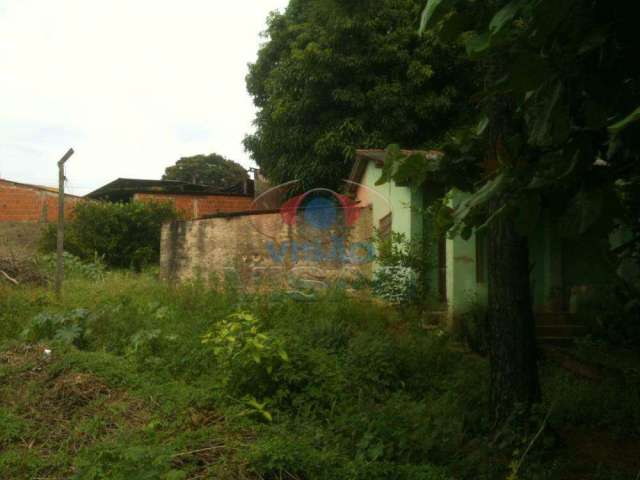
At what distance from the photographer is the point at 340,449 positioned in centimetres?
381

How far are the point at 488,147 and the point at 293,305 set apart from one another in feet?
12.3

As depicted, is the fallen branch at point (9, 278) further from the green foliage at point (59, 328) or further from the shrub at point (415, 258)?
the shrub at point (415, 258)

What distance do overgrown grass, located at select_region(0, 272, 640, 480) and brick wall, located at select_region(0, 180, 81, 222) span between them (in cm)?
1251

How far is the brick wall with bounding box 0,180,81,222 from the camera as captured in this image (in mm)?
17562

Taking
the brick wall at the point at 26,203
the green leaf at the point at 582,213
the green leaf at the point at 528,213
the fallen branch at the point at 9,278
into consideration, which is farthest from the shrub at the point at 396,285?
the brick wall at the point at 26,203

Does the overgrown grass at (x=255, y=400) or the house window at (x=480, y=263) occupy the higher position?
the house window at (x=480, y=263)

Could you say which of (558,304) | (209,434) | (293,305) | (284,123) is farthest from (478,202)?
(284,123)

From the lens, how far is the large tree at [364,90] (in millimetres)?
12812

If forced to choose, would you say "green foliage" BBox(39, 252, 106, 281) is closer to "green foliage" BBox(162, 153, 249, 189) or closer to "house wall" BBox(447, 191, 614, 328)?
"house wall" BBox(447, 191, 614, 328)

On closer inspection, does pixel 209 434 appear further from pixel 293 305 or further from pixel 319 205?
pixel 319 205

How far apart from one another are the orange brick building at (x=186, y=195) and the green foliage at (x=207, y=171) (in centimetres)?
1147

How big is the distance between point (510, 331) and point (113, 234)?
12202 millimetres

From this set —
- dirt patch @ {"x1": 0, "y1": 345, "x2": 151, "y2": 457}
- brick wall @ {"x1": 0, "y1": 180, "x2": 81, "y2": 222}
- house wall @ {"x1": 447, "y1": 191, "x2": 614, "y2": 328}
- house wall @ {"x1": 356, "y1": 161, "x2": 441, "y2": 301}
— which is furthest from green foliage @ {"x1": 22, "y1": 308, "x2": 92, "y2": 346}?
brick wall @ {"x1": 0, "y1": 180, "x2": 81, "y2": 222}

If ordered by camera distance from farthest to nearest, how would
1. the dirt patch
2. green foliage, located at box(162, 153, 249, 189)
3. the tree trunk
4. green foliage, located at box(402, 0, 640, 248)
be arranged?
green foliage, located at box(162, 153, 249, 189)
the tree trunk
the dirt patch
green foliage, located at box(402, 0, 640, 248)
